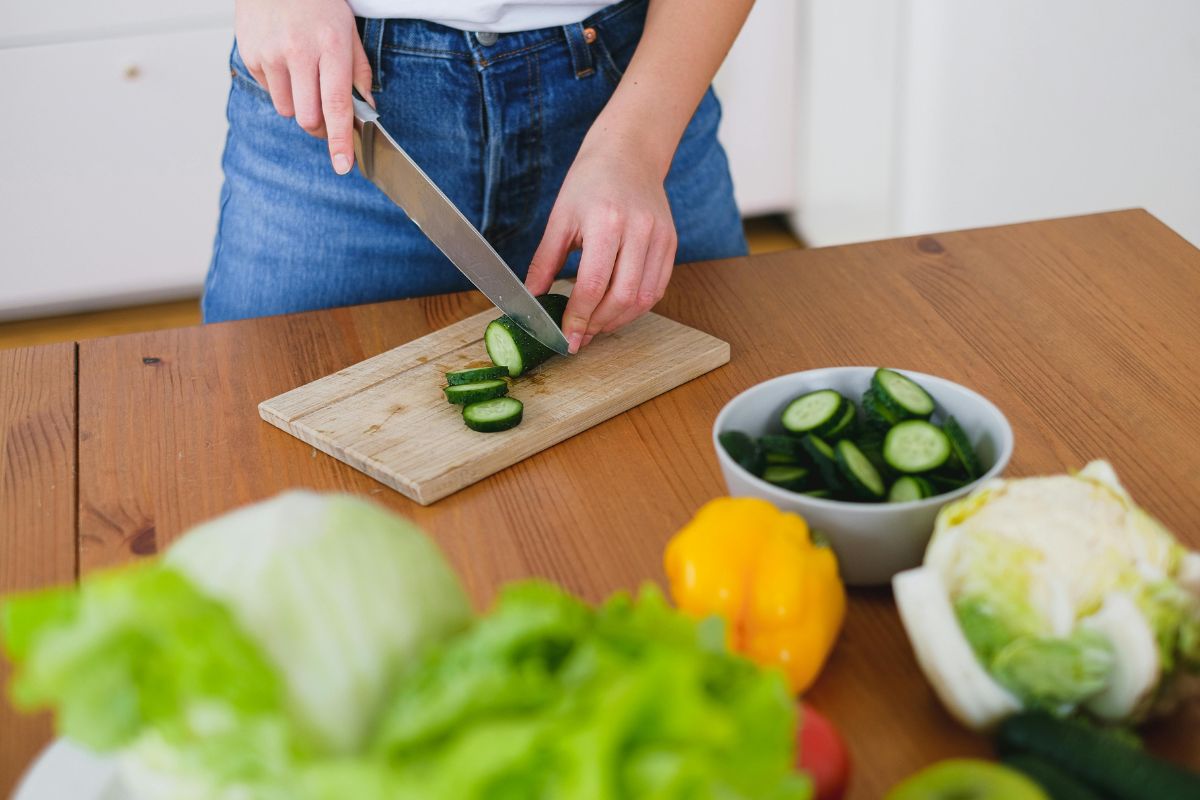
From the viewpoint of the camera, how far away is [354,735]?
55cm

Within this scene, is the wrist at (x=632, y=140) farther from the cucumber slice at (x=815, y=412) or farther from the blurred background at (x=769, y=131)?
the blurred background at (x=769, y=131)

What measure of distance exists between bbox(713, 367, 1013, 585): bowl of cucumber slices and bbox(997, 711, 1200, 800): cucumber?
0.60 feet

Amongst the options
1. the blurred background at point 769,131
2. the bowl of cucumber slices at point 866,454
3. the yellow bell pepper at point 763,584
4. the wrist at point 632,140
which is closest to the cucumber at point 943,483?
the bowl of cucumber slices at point 866,454

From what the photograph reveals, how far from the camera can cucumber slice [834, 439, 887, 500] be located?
2.74 feet

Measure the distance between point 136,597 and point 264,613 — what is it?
0.19 feet

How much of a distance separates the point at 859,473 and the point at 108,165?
260 cm

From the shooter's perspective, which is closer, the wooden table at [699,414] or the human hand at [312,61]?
the wooden table at [699,414]

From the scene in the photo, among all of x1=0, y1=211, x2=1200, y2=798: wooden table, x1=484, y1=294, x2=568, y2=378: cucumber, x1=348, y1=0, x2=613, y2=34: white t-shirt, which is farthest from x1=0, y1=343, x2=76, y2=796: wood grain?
x1=348, y1=0, x2=613, y2=34: white t-shirt

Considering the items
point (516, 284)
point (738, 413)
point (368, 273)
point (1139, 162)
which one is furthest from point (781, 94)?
point (738, 413)

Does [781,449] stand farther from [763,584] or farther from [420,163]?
[420,163]

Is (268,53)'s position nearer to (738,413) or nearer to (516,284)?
(516,284)

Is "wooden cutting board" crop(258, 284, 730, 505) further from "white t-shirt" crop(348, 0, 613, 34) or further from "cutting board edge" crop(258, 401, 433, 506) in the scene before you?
"white t-shirt" crop(348, 0, 613, 34)

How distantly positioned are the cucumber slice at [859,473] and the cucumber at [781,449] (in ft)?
0.10

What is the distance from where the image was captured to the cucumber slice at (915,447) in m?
0.85
